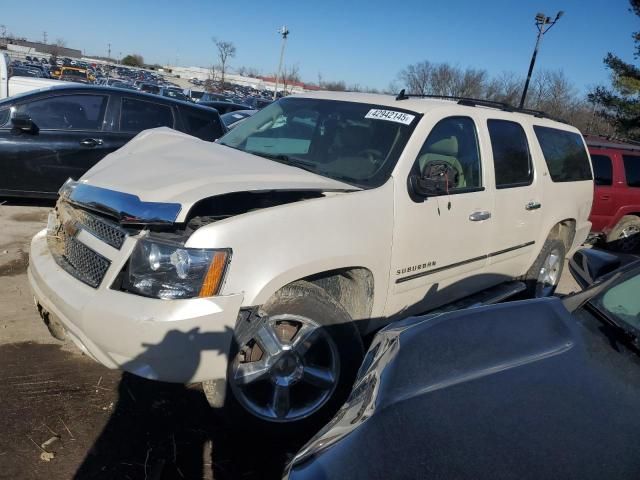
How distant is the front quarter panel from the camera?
2.47 metres

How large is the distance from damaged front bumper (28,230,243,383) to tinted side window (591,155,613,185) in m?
8.29

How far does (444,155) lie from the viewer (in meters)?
3.79

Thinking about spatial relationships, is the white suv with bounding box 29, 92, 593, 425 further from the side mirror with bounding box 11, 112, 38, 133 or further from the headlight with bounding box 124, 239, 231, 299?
the side mirror with bounding box 11, 112, 38, 133

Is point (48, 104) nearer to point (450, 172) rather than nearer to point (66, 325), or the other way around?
point (66, 325)

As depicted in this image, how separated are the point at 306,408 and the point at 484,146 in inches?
98.2

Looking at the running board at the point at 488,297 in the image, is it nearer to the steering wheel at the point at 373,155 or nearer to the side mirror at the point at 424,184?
the side mirror at the point at 424,184

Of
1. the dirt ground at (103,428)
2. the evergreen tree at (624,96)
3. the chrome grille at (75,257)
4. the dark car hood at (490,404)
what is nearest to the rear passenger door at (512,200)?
the dark car hood at (490,404)

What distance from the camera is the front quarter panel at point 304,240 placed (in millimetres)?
2471

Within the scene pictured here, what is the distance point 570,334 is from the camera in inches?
80.8

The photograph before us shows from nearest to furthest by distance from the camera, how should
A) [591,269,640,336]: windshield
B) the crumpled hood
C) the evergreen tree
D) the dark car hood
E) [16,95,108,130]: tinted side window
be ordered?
the dark car hood
[591,269,640,336]: windshield
the crumpled hood
[16,95,108,130]: tinted side window
the evergreen tree

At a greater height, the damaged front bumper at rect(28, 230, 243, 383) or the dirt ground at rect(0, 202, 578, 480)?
the damaged front bumper at rect(28, 230, 243, 383)

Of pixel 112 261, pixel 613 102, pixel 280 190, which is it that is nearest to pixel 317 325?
pixel 280 190

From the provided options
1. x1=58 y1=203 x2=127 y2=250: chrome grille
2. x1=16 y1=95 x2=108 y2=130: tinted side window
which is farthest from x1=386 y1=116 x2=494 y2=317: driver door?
x1=16 y1=95 x2=108 y2=130: tinted side window

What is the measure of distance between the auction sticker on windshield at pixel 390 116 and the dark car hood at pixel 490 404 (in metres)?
1.74
